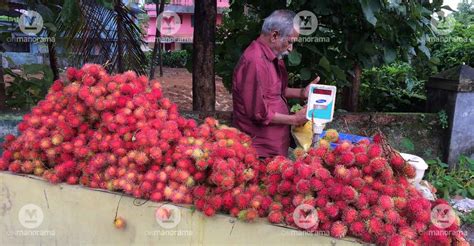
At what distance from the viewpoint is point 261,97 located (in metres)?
2.27

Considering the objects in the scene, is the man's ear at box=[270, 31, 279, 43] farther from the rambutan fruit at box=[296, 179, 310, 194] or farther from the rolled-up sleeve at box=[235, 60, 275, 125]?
the rambutan fruit at box=[296, 179, 310, 194]

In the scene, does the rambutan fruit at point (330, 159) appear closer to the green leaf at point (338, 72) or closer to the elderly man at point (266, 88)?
the elderly man at point (266, 88)

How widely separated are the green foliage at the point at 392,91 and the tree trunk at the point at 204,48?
207 cm

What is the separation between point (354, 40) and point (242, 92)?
5.45 feet

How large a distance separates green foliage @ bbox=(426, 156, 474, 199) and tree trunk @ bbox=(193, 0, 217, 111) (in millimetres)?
2023

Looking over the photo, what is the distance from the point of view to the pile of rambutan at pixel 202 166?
158 centimetres

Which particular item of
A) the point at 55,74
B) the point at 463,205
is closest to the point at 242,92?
the point at 463,205

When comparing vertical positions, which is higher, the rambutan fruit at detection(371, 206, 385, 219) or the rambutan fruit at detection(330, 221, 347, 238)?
the rambutan fruit at detection(371, 206, 385, 219)

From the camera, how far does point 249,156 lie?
1.94 metres

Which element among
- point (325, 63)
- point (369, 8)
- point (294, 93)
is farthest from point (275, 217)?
point (325, 63)

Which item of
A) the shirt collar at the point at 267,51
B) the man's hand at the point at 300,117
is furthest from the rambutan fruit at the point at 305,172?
the shirt collar at the point at 267,51

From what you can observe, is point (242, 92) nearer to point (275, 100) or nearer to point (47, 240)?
point (275, 100)

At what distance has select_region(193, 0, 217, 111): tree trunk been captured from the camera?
11.5 ft

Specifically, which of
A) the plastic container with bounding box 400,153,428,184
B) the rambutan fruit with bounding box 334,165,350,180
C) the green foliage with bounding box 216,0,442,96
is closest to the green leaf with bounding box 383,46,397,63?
the green foliage with bounding box 216,0,442,96
